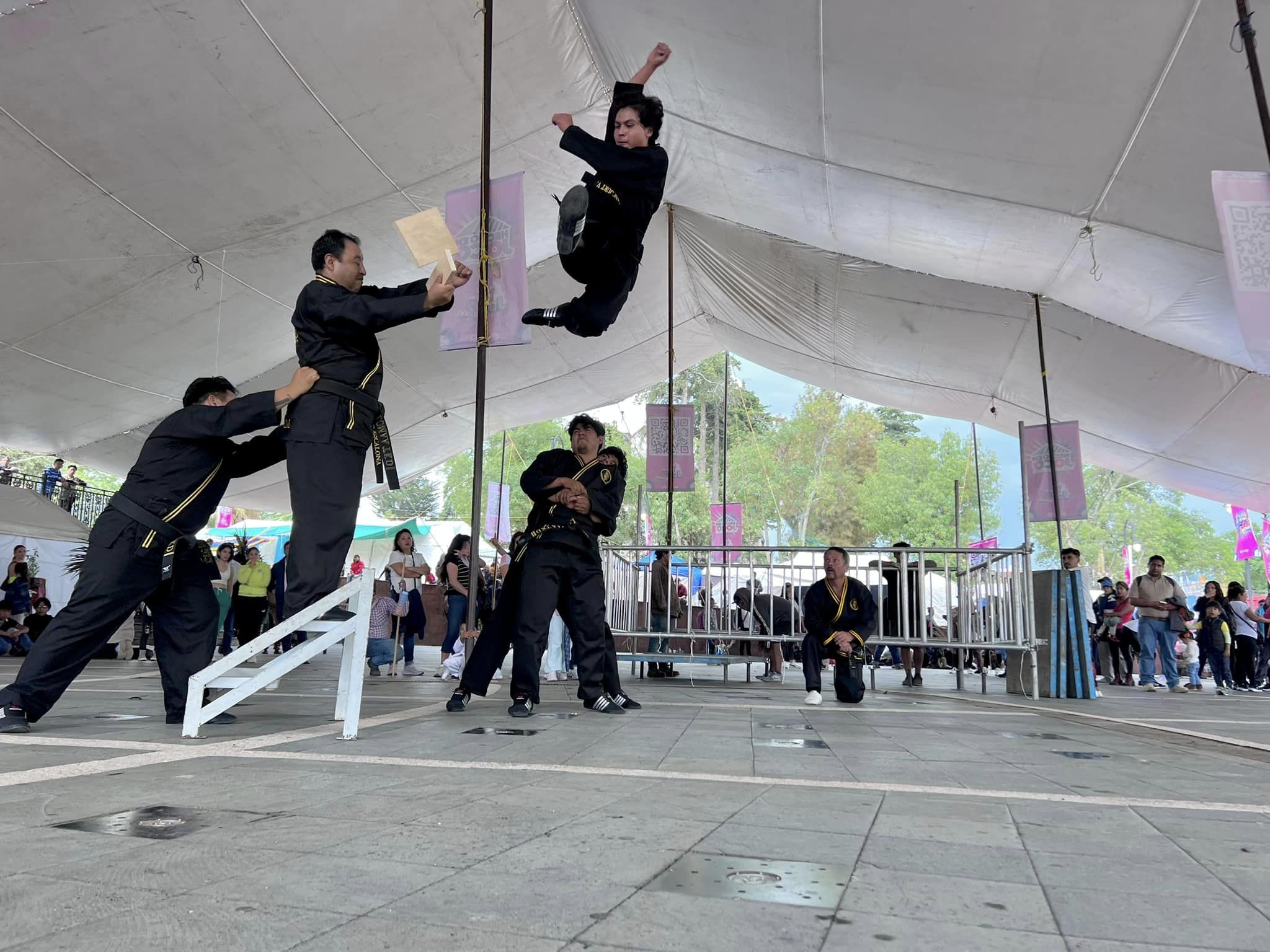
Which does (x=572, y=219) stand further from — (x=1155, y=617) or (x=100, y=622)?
(x=1155, y=617)

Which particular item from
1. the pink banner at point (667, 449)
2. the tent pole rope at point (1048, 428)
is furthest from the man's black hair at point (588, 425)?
the pink banner at point (667, 449)

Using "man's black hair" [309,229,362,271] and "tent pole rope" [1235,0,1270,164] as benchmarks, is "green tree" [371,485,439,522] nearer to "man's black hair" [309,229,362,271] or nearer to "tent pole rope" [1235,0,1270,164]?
"man's black hair" [309,229,362,271]

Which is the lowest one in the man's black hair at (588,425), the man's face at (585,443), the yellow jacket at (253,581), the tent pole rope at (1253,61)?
the yellow jacket at (253,581)

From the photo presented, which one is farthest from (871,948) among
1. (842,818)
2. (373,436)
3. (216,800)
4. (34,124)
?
(34,124)

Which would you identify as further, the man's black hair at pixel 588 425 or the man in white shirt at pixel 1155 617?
the man in white shirt at pixel 1155 617

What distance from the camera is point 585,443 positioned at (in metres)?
4.95

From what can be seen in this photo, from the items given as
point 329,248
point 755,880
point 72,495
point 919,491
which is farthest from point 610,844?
point 919,491

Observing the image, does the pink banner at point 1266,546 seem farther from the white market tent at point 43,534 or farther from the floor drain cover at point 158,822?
the white market tent at point 43,534

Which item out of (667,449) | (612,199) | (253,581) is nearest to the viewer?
(612,199)

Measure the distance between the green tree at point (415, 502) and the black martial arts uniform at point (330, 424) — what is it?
1838 inches

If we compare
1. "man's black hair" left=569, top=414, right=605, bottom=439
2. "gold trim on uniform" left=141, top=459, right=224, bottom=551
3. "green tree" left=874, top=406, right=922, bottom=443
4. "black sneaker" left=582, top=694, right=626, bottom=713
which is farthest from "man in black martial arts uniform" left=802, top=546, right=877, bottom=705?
"green tree" left=874, top=406, right=922, bottom=443

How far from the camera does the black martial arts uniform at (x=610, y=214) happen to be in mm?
4152

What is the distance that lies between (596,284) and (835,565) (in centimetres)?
338

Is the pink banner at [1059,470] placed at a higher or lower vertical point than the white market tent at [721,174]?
lower
